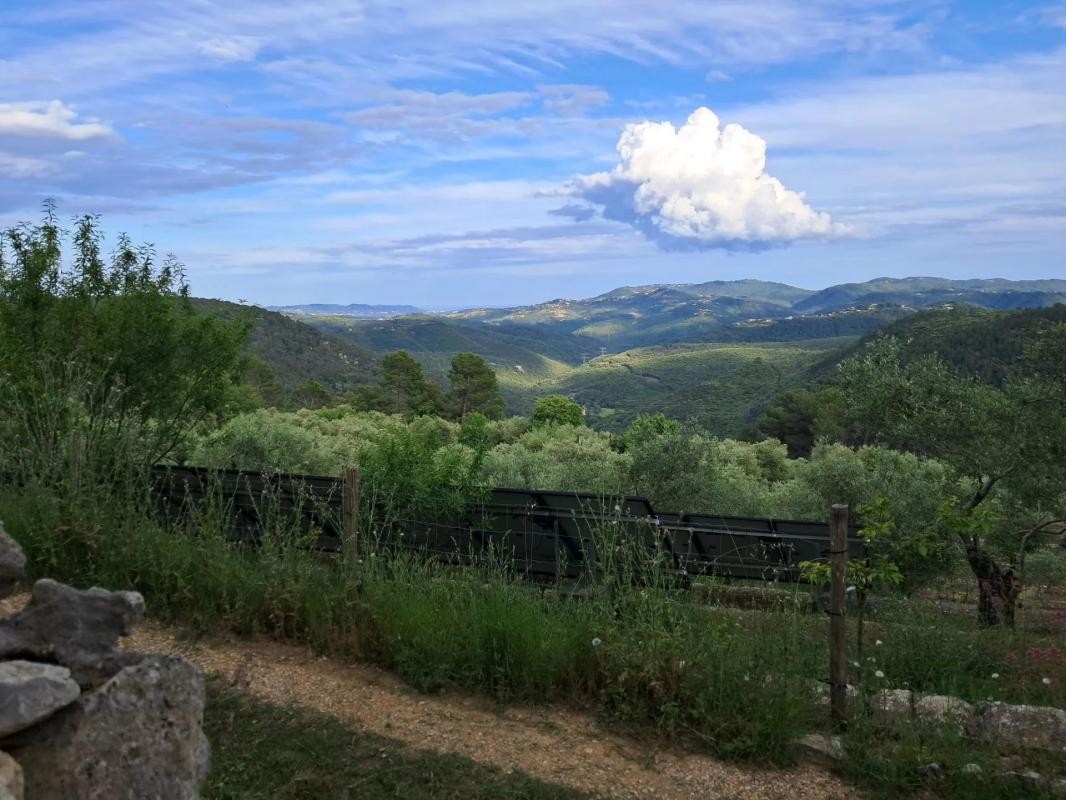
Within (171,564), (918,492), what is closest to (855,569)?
(171,564)

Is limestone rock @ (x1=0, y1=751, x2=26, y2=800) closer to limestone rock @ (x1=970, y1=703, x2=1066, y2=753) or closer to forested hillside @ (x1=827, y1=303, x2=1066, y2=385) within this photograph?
limestone rock @ (x1=970, y1=703, x2=1066, y2=753)

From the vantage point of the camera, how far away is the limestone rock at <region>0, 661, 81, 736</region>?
307 cm

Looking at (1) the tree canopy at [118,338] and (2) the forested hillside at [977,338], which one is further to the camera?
(2) the forested hillside at [977,338]

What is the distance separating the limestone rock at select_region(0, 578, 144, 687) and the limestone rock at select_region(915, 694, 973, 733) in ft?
15.0

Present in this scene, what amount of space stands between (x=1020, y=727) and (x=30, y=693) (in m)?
5.34

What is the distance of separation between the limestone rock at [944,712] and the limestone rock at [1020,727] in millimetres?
59

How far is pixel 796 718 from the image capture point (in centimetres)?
530

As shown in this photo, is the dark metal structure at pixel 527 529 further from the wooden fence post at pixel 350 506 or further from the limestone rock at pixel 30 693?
the limestone rock at pixel 30 693

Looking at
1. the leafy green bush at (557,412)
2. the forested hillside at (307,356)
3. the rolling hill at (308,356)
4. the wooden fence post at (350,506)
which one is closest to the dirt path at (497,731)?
the wooden fence post at (350,506)

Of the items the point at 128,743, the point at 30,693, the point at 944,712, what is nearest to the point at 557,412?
the point at 944,712

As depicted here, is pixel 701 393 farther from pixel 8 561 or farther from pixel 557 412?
pixel 8 561

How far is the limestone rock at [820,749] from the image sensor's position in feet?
16.8

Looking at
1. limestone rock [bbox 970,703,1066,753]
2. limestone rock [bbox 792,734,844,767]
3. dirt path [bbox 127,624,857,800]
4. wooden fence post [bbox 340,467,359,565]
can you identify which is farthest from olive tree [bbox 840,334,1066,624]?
wooden fence post [bbox 340,467,359,565]

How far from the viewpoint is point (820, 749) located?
5172mm
